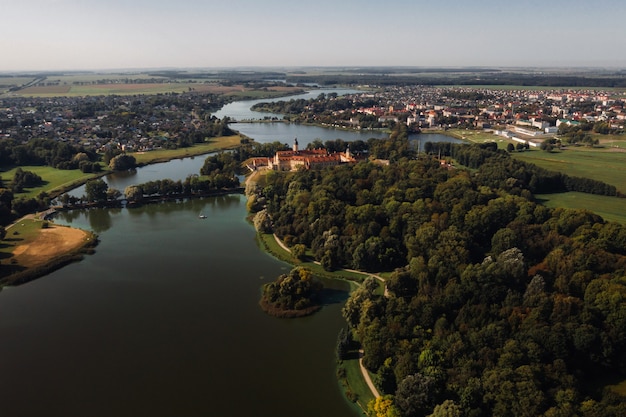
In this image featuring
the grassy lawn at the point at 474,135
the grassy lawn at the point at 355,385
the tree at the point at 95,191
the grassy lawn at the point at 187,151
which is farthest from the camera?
the grassy lawn at the point at 474,135

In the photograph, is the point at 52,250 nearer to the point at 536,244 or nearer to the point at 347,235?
the point at 347,235

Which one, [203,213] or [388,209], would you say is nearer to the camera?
[388,209]

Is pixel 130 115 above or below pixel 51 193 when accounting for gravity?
above

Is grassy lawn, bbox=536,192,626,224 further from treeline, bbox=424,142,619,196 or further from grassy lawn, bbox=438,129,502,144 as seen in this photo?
grassy lawn, bbox=438,129,502,144

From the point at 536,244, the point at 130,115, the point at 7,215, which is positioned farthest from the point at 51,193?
the point at 130,115

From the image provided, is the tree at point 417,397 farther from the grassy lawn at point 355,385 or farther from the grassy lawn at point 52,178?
the grassy lawn at point 52,178

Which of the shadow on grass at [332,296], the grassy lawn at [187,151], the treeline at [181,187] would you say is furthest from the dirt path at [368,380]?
the grassy lawn at [187,151]
